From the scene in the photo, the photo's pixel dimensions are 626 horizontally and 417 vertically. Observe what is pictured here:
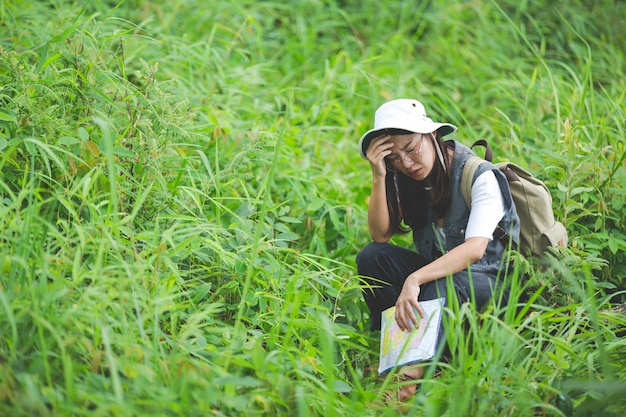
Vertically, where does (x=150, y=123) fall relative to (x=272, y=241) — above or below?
above

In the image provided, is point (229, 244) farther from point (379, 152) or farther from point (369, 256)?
point (379, 152)

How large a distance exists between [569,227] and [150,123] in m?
1.95

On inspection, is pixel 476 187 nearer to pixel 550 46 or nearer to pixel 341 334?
pixel 341 334

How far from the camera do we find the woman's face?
261 cm

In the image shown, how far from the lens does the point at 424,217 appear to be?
2.82 meters

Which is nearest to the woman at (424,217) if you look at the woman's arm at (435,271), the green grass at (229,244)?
the woman's arm at (435,271)

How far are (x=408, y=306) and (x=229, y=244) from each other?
747 millimetres

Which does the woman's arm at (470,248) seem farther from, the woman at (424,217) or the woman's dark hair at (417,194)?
the woman's dark hair at (417,194)

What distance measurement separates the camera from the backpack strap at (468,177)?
2.57m

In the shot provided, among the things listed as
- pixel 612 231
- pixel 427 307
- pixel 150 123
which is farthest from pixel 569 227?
pixel 150 123

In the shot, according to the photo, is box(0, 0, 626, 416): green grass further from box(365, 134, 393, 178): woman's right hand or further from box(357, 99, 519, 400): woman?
box(365, 134, 393, 178): woman's right hand

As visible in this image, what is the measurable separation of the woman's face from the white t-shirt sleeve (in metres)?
0.21

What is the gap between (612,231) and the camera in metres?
3.10

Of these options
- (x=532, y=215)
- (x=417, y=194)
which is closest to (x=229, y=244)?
(x=417, y=194)
